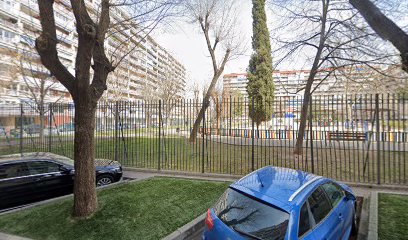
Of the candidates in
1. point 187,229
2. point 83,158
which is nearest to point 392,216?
point 187,229

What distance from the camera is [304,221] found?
9.05ft

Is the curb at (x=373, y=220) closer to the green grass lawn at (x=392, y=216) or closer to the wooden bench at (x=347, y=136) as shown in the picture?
the green grass lawn at (x=392, y=216)

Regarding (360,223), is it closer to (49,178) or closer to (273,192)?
(273,192)

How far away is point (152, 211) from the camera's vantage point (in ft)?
16.4

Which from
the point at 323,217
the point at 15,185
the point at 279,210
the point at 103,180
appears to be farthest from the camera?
the point at 103,180

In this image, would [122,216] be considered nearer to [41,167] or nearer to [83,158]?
[83,158]

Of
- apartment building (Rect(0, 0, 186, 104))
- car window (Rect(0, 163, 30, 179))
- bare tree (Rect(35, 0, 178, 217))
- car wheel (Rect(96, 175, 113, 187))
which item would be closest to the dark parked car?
car window (Rect(0, 163, 30, 179))

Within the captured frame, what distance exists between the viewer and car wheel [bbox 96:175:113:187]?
725cm

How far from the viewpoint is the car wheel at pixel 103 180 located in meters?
7.25

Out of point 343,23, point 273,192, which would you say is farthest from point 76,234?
point 343,23

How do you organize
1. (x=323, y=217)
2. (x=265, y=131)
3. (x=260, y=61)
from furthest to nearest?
(x=260, y=61)
(x=265, y=131)
(x=323, y=217)

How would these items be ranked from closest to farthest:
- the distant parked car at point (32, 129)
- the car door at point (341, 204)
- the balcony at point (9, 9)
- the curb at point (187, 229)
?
the car door at point (341, 204) → the curb at point (187, 229) → the distant parked car at point (32, 129) → the balcony at point (9, 9)

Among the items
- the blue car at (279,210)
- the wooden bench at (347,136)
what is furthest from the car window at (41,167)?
the wooden bench at (347,136)

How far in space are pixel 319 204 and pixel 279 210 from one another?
0.88 metres
